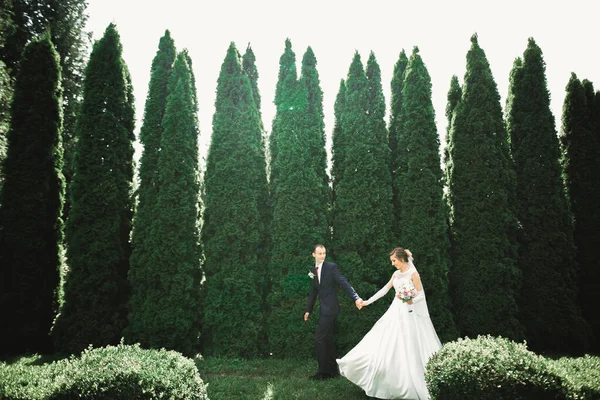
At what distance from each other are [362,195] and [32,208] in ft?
27.1

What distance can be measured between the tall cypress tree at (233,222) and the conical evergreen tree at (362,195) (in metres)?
2.05

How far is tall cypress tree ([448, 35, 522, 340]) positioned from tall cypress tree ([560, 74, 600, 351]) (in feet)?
6.93

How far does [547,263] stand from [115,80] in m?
11.8

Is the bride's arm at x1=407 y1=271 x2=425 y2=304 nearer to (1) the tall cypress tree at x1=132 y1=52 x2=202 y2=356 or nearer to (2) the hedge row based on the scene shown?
(2) the hedge row

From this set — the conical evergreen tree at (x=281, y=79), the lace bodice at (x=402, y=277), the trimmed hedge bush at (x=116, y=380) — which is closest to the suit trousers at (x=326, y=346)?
the lace bodice at (x=402, y=277)

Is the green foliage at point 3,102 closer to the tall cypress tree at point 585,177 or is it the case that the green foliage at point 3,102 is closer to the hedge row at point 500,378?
the hedge row at point 500,378

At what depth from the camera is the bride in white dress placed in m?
5.38

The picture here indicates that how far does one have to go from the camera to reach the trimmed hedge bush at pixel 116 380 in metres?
3.78

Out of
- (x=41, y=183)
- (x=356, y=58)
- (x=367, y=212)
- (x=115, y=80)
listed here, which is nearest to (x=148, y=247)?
(x=41, y=183)

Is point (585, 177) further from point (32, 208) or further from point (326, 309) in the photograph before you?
point (32, 208)

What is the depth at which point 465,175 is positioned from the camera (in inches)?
368

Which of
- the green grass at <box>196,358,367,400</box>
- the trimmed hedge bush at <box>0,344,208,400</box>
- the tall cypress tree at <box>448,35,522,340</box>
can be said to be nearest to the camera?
the trimmed hedge bush at <box>0,344,208,400</box>

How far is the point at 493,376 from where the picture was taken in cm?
400

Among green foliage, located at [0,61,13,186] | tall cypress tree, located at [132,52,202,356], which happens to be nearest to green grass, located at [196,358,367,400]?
tall cypress tree, located at [132,52,202,356]
